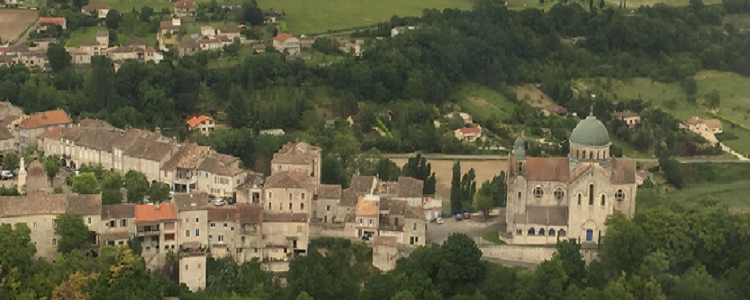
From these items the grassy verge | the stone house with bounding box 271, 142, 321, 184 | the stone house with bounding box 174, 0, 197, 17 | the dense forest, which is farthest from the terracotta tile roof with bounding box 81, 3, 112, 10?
the grassy verge

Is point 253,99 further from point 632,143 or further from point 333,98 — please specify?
point 632,143

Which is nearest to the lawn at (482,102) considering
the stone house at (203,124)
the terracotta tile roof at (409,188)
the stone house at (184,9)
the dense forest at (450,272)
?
the stone house at (203,124)

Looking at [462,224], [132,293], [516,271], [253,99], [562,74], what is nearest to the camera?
[132,293]

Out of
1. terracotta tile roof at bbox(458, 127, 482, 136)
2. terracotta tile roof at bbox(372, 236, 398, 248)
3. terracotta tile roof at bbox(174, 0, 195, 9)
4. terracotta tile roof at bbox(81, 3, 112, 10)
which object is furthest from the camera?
terracotta tile roof at bbox(174, 0, 195, 9)

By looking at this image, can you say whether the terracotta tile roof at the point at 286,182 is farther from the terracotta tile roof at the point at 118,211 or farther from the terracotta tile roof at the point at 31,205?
the terracotta tile roof at the point at 31,205

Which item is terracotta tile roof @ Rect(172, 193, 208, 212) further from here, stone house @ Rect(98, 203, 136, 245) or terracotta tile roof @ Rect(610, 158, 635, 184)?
terracotta tile roof @ Rect(610, 158, 635, 184)

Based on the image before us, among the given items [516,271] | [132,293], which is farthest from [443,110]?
[132,293]
